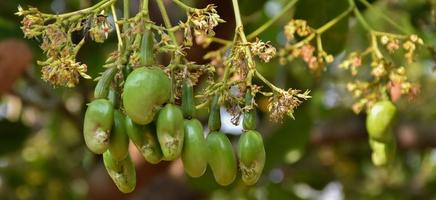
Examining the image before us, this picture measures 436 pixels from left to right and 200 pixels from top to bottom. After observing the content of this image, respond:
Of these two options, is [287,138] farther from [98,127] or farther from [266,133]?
[98,127]

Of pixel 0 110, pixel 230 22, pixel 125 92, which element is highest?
pixel 125 92

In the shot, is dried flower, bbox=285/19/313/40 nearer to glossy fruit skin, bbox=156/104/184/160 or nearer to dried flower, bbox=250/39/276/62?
dried flower, bbox=250/39/276/62

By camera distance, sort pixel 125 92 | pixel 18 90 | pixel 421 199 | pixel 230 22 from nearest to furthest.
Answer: pixel 125 92 < pixel 230 22 < pixel 18 90 < pixel 421 199

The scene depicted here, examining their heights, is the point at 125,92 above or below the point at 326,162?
above

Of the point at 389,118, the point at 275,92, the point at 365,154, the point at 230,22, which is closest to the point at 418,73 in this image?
the point at 365,154

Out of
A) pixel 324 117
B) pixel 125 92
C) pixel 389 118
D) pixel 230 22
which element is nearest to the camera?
pixel 125 92

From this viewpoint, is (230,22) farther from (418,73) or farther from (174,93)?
(418,73)

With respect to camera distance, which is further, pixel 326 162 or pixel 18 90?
pixel 326 162
